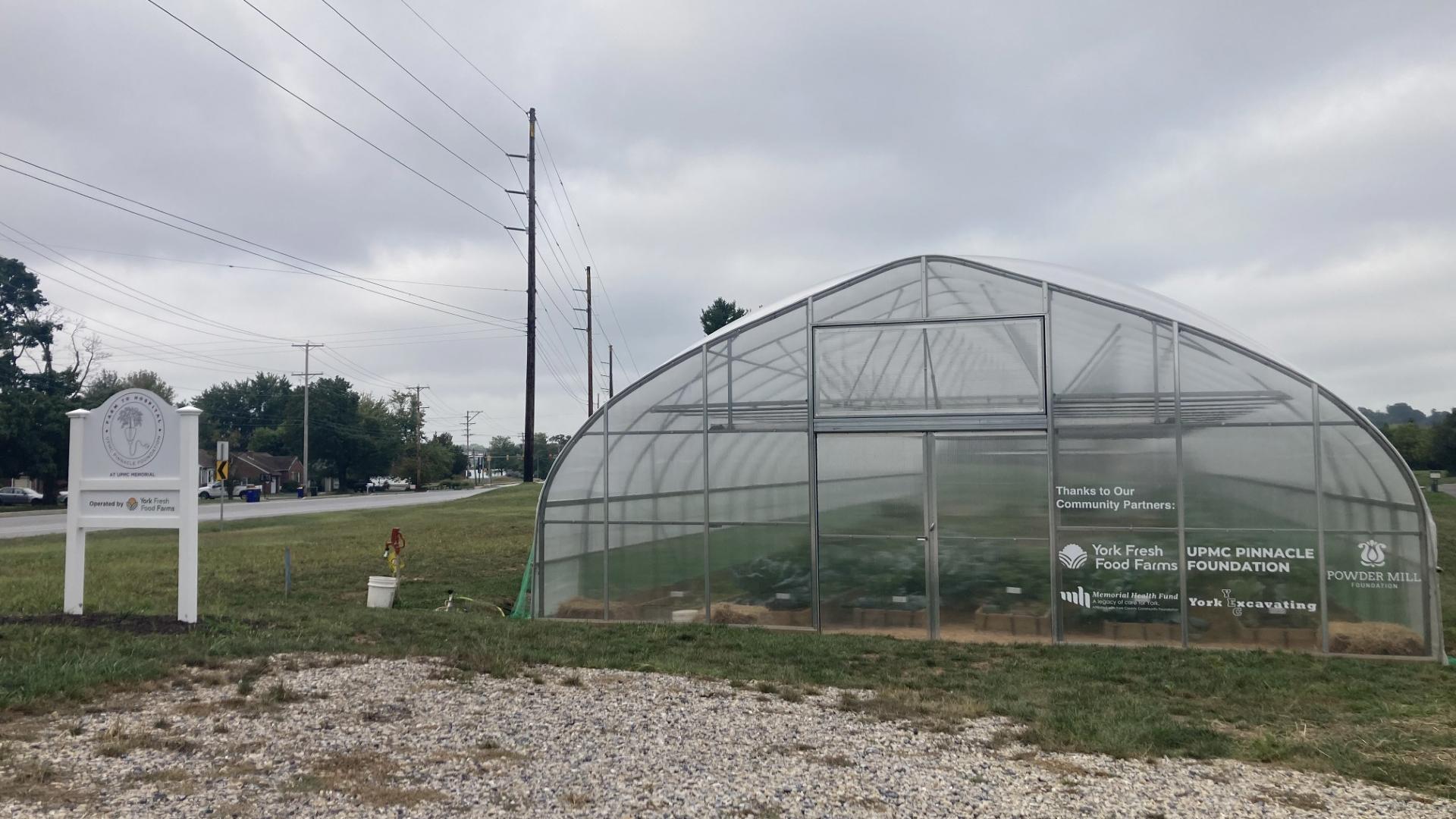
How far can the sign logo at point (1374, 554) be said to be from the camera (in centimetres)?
1071

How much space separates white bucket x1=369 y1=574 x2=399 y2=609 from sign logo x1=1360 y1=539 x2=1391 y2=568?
12.8 metres

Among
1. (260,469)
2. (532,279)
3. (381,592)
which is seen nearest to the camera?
(381,592)

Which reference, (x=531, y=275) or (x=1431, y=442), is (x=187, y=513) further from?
(x=1431, y=442)

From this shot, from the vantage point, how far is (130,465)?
10.3 metres

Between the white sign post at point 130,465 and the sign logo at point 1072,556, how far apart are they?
1038 cm

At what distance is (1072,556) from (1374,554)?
11.1 feet

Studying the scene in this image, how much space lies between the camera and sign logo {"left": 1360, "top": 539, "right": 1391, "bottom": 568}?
35.1 feet

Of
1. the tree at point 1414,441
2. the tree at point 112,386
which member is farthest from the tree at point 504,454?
the tree at point 1414,441

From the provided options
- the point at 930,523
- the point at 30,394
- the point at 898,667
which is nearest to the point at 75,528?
the point at 898,667

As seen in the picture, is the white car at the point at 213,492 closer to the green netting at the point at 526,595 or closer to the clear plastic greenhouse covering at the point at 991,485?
the green netting at the point at 526,595

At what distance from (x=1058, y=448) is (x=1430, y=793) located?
245 inches

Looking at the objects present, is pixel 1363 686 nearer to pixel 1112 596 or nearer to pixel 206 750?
pixel 1112 596

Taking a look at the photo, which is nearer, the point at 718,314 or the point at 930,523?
the point at 930,523

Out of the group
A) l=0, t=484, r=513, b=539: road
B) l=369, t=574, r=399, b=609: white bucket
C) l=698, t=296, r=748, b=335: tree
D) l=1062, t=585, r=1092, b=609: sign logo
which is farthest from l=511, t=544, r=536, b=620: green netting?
l=698, t=296, r=748, b=335: tree
